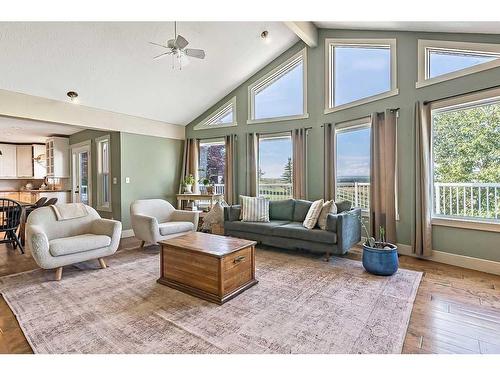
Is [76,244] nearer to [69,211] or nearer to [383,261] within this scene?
[69,211]

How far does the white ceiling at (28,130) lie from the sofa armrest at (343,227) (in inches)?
218

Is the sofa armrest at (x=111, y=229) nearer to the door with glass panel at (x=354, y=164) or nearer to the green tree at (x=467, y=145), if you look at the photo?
the door with glass panel at (x=354, y=164)

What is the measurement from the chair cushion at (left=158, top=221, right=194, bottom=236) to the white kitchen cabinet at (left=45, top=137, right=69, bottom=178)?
200 inches

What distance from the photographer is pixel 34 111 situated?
443 cm

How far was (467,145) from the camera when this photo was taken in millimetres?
3553

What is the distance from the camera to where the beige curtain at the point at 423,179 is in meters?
3.70

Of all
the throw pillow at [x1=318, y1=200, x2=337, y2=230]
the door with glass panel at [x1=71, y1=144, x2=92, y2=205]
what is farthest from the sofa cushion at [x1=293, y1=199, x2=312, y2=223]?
the door with glass panel at [x1=71, y1=144, x2=92, y2=205]

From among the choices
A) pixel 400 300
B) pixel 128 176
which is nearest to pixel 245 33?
pixel 128 176

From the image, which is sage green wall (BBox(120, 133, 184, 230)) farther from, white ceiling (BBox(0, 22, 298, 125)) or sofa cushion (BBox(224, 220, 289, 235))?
sofa cushion (BBox(224, 220, 289, 235))

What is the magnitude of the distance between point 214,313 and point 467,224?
341cm

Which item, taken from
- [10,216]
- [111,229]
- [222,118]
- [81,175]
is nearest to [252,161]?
[222,118]

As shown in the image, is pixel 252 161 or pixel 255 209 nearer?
pixel 255 209

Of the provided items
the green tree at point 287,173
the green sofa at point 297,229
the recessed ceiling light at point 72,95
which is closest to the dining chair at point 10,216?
the recessed ceiling light at point 72,95

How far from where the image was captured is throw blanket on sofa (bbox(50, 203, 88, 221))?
3.56 m
